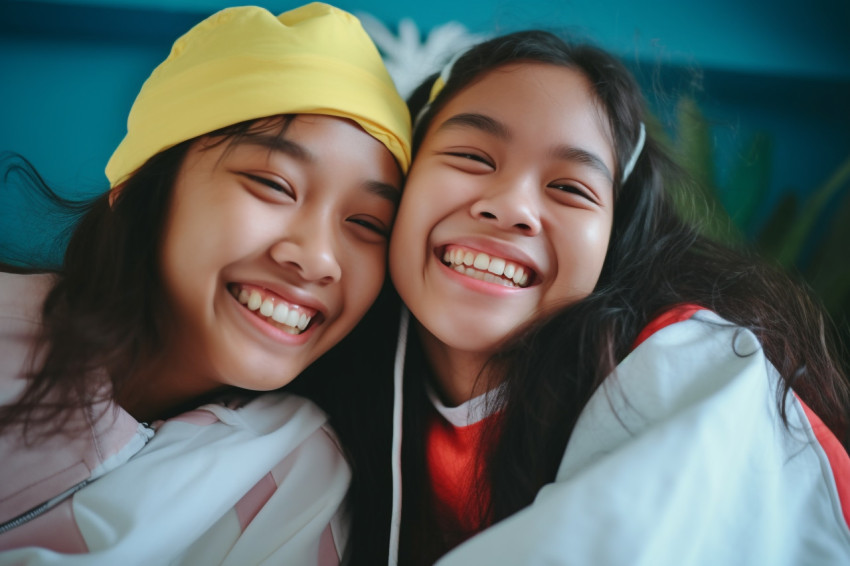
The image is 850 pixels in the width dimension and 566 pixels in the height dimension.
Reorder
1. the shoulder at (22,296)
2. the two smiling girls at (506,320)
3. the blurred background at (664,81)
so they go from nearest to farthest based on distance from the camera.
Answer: the two smiling girls at (506,320) < the shoulder at (22,296) < the blurred background at (664,81)

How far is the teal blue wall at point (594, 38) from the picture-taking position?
5.37ft

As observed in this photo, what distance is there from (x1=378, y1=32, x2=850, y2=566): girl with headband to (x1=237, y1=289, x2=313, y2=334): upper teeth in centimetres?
17

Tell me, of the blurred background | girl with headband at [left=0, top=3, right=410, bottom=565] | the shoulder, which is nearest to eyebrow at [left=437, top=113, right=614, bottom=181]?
girl with headband at [left=0, top=3, right=410, bottom=565]

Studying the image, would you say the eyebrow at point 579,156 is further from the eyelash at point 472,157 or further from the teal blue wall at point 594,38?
the teal blue wall at point 594,38

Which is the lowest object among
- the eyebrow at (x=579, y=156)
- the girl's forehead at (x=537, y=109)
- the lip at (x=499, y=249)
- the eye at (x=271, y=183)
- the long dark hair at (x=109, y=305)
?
the long dark hair at (x=109, y=305)

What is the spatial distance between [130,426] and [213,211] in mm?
319

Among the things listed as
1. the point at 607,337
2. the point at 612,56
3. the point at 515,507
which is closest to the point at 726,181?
the point at 612,56

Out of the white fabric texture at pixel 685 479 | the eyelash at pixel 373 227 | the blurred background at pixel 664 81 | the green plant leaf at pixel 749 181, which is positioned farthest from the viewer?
the green plant leaf at pixel 749 181

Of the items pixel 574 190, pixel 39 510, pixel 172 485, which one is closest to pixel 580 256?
pixel 574 190

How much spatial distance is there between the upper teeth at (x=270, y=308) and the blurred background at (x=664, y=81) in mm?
603

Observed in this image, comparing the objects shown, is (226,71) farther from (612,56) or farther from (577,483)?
(577,483)

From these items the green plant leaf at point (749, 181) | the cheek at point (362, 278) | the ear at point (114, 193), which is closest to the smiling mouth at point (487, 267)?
the cheek at point (362, 278)

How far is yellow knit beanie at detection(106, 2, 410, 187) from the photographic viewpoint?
0.95 meters

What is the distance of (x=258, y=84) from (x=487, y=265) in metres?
0.42
